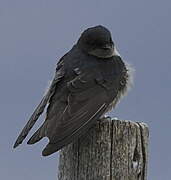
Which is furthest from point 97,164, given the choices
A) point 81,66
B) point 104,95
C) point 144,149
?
point 81,66

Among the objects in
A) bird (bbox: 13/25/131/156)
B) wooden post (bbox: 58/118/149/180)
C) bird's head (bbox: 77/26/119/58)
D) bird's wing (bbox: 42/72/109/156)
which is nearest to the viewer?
wooden post (bbox: 58/118/149/180)

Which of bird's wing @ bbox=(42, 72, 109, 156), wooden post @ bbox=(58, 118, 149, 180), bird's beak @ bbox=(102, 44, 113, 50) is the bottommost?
wooden post @ bbox=(58, 118, 149, 180)

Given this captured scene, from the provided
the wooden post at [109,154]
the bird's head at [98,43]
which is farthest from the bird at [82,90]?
the wooden post at [109,154]

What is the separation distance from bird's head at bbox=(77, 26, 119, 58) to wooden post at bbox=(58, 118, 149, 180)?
1.49 metres

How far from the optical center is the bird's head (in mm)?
4516

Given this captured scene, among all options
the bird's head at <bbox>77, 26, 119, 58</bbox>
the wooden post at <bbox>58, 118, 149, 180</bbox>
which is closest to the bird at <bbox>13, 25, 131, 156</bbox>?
the bird's head at <bbox>77, 26, 119, 58</bbox>

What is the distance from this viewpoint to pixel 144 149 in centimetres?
304

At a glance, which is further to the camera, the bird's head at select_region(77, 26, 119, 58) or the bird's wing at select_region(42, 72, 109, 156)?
the bird's head at select_region(77, 26, 119, 58)

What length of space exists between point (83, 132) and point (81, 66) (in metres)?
1.06

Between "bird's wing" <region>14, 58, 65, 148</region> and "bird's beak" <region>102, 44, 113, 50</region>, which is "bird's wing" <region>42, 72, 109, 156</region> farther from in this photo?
"bird's beak" <region>102, 44, 113, 50</region>

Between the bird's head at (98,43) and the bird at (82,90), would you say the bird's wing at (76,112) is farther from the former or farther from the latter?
the bird's head at (98,43)

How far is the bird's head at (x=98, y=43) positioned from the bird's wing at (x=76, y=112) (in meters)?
0.54

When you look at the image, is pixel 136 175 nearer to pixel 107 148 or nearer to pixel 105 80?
pixel 107 148

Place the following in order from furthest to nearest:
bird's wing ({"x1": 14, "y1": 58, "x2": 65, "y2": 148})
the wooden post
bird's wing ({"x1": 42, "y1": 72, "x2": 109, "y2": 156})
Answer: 1. bird's wing ({"x1": 14, "y1": 58, "x2": 65, "y2": 148})
2. bird's wing ({"x1": 42, "y1": 72, "x2": 109, "y2": 156})
3. the wooden post
